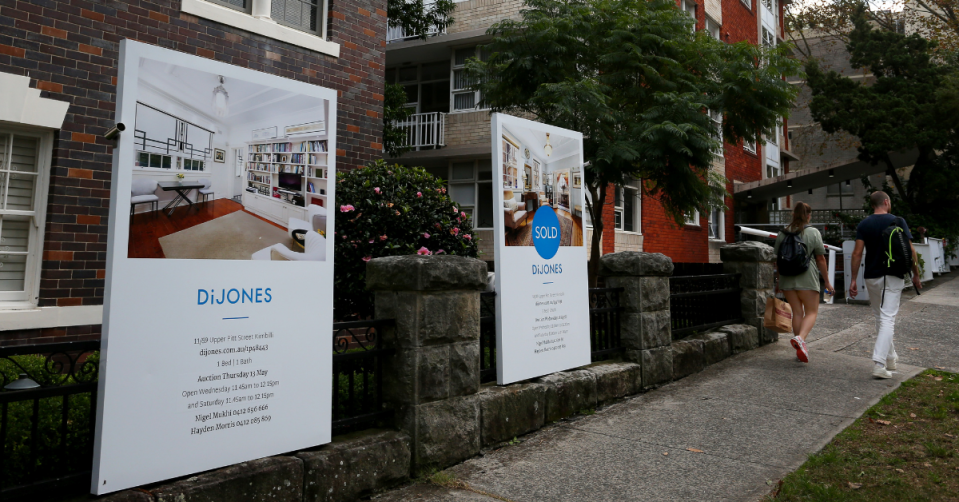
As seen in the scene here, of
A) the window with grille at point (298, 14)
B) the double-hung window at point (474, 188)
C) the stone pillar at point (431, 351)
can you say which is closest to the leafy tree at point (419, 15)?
the double-hung window at point (474, 188)

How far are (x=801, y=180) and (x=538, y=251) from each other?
68.7 feet

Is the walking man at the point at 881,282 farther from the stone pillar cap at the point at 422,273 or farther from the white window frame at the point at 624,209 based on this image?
the white window frame at the point at 624,209

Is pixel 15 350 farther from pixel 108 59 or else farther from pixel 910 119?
pixel 910 119

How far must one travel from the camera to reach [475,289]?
4.48m

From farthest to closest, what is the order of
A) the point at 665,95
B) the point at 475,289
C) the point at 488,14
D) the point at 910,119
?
the point at 910,119 < the point at 488,14 < the point at 665,95 < the point at 475,289

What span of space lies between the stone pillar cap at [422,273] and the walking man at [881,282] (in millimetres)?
4385

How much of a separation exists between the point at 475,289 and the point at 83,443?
Result: 7.97 ft

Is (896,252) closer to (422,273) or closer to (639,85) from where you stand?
(639,85)

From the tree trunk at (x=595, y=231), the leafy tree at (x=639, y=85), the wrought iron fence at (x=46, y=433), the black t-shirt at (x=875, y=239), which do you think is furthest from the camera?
the tree trunk at (x=595, y=231)

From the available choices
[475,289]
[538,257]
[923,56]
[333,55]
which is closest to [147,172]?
[475,289]

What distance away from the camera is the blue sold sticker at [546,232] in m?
5.30

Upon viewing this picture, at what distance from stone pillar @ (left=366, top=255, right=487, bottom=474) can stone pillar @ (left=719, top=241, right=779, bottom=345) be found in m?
5.74

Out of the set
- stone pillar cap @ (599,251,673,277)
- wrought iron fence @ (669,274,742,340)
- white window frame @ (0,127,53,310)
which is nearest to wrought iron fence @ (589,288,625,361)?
stone pillar cap @ (599,251,673,277)

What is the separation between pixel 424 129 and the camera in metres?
17.2
